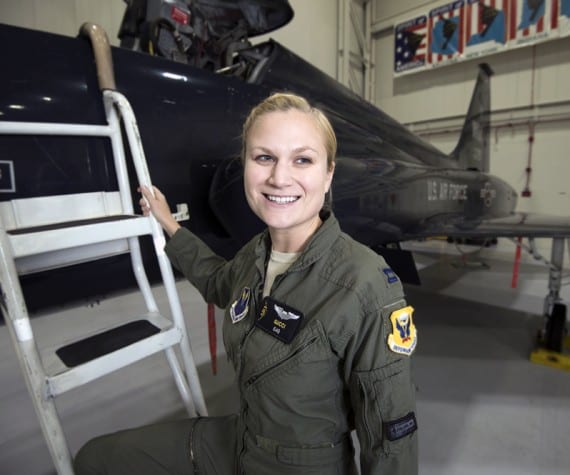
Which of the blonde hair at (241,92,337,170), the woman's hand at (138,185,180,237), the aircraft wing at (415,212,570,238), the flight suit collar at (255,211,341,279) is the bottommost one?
the aircraft wing at (415,212,570,238)

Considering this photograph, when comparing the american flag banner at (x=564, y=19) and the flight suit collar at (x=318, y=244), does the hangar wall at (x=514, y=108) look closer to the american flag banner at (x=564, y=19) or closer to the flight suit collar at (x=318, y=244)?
the american flag banner at (x=564, y=19)

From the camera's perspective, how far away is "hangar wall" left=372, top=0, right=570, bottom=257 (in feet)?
20.5

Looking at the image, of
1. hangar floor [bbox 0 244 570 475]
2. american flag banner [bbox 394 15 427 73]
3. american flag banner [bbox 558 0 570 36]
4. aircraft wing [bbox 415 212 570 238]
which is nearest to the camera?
hangar floor [bbox 0 244 570 475]

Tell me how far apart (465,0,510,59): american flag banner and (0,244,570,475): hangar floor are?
5.60m

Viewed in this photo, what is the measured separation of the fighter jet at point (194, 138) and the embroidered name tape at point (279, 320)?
80 centimetres

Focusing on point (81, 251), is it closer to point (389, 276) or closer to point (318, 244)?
point (318, 244)

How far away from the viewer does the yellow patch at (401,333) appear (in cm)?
76

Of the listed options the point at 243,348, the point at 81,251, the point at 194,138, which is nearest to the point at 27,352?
the point at 81,251

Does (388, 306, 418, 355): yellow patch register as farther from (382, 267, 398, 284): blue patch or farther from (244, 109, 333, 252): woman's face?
(244, 109, 333, 252): woman's face

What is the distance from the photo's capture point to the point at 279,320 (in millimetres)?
842

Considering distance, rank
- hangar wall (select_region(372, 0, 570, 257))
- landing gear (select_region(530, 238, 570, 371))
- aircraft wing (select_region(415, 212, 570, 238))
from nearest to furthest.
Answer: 1. landing gear (select_region(530, 238, 570, 371))
2. aircraft wing (select_region(415, 212, 570, 238))
3. hangar wall (select_region(372, 0, 570, 257))

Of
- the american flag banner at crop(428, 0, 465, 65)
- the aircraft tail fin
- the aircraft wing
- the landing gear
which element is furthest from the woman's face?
the american flag banner at crop(428, 0, 465, 65)

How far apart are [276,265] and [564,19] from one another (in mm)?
7580

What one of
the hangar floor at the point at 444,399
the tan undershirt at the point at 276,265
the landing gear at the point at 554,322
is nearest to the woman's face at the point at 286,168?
the tan undershirt at the point at 276,265
